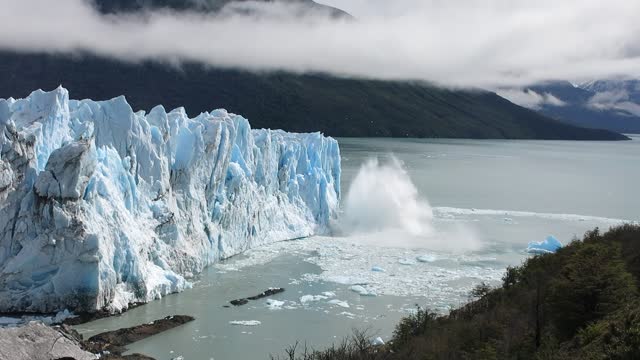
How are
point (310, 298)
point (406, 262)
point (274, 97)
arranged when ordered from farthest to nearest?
1. point (274, 97)
2. point (406, 262)
3. point (310, 298)

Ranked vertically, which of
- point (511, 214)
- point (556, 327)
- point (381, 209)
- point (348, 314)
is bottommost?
point (348, 314)

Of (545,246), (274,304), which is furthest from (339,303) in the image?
(545,246)

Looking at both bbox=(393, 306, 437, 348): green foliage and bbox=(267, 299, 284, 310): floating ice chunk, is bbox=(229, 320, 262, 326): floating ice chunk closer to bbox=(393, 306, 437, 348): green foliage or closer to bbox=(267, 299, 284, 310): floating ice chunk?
bbox=(267, 299, 284, 310): floating ice chunk

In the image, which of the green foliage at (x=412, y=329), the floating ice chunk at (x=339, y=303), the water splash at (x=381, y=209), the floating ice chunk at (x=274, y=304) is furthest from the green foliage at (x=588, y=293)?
the water splash at (x=381, y=209)

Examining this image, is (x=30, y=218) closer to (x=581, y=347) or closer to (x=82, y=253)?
(x=82, y=253)

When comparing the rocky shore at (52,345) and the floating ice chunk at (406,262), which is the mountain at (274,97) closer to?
the floating ice chunk at (406,262)

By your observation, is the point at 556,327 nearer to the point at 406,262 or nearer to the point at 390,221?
the point at 406,262

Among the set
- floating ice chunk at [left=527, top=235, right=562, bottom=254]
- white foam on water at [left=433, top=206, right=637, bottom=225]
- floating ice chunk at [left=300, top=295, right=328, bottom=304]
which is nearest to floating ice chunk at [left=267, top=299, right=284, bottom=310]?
floating ice chunk at [left=300, top=295, right=328, bottom=304]
